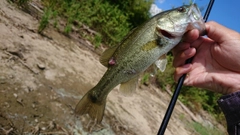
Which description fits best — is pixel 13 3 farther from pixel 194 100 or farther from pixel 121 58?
pixel 194 100

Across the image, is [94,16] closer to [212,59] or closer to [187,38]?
[212,59]

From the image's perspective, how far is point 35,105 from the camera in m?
3.37

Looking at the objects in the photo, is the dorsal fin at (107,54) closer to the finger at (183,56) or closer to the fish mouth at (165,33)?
the fish mouth at (165,33)

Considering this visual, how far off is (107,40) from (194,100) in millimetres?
4213

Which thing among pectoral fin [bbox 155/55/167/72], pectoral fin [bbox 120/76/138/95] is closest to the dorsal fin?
pectoral fin [bbox 120/76/138/95]

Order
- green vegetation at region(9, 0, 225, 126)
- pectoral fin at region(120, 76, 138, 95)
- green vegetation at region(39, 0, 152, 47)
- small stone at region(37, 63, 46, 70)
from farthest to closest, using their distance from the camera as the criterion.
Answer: green vegetation at region(39, 0, 152, 47) < green vegetation at region(9, 0, 225, 126) < small stone at region(37, 63, 46, 70) < pectoral fin at region(120, 76, 138, 95)

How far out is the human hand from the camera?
2.21 m

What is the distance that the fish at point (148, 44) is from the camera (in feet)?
6.36

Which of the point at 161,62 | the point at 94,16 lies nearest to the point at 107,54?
the point at 161,62

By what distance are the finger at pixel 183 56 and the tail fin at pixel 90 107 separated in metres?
0.76

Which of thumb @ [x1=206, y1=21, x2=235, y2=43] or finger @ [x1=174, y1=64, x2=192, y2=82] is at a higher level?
thumb @ [x1=206, y1=21, x2=235, y2=43]

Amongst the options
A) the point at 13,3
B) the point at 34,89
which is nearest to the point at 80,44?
the point at 13,3

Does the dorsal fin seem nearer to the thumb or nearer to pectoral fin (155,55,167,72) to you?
pectoral fin (155,55,167,72)

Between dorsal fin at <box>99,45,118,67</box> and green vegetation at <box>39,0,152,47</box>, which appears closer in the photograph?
dorsal fin at <box>99,45,118,67</box>
